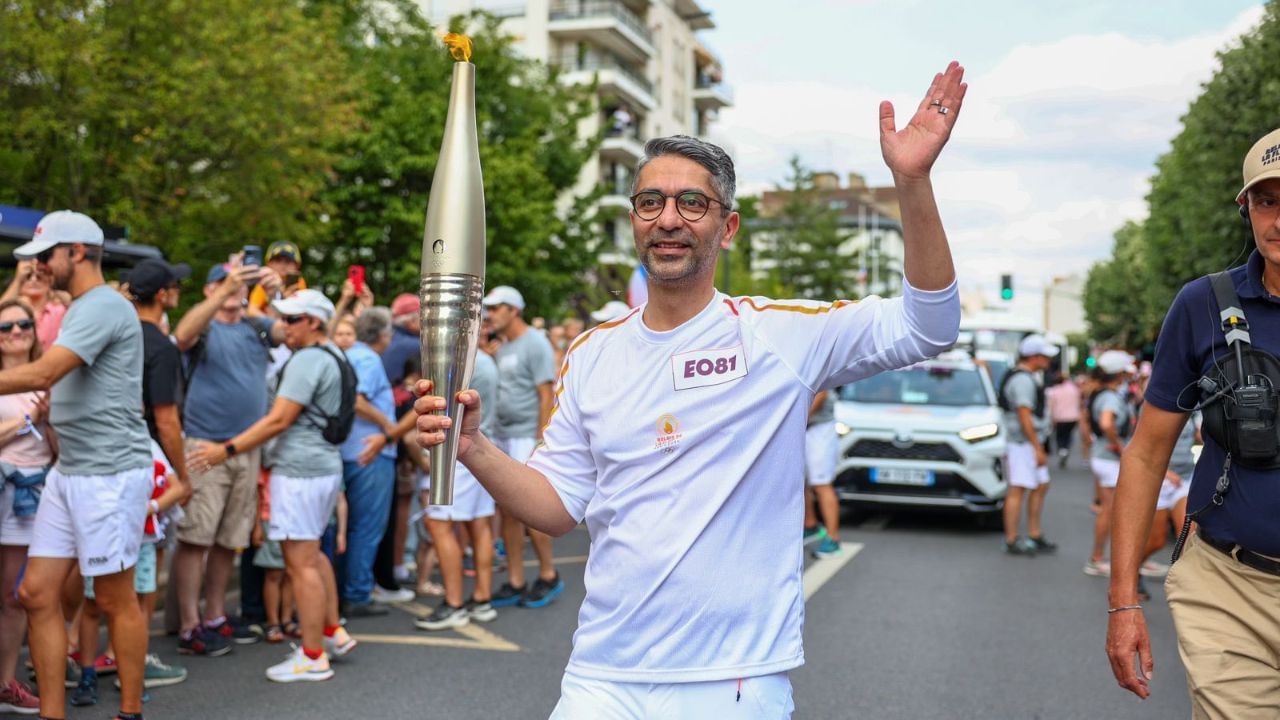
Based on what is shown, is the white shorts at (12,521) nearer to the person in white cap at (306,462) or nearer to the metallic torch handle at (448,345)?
the person in white cap at (306,462)

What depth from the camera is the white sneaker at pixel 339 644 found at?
7043 mm

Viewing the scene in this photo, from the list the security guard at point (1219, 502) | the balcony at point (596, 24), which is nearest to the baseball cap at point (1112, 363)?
the security guard at point (1219, 502)

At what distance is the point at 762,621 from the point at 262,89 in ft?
59.6

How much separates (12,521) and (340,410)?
171 cm

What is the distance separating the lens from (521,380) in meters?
9.22

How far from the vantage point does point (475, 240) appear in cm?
246

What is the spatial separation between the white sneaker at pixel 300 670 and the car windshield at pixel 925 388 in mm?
8769

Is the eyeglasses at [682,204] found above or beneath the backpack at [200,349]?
above

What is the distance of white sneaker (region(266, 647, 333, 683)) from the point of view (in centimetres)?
659

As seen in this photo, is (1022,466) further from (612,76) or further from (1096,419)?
(612,76)

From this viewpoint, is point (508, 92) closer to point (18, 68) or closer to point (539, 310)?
point (539, 310)

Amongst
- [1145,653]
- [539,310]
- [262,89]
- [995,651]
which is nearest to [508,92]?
[539,310]

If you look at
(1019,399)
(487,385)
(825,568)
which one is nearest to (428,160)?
(1019,399)

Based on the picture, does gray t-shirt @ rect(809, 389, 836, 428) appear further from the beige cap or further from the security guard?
the beige cap
